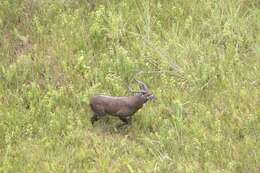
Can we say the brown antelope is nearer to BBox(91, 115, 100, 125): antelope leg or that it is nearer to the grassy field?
BBox(91, 115, 100, 125): antelope leg

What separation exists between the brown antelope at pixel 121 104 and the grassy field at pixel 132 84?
0.19m

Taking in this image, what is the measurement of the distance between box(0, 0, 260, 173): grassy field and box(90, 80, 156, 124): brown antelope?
0.62ft

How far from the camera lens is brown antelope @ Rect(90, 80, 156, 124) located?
20.9 ft

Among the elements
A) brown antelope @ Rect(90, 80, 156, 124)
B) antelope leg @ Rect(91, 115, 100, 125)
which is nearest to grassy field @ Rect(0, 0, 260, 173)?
antelope leg @ Rect(91, 115, 100, 125)

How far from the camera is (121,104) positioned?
639 cm

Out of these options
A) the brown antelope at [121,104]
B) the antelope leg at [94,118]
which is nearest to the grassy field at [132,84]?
the antelope leg at [94,118]

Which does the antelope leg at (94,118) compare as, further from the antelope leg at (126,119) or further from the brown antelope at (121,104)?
the antelope leg at (126,119)

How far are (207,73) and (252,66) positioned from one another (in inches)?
21.5

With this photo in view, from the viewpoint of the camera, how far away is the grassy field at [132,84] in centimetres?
608

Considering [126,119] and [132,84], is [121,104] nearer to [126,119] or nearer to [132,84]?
[126,119]

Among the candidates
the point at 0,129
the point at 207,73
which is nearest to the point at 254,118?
the point at 207,73

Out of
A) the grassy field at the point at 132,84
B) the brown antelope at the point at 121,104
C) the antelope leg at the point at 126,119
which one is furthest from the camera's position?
the antelope leg at the point at 126,119

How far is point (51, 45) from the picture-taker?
7688 mm

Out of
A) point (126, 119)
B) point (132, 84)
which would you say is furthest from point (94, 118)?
point (132, 84)
